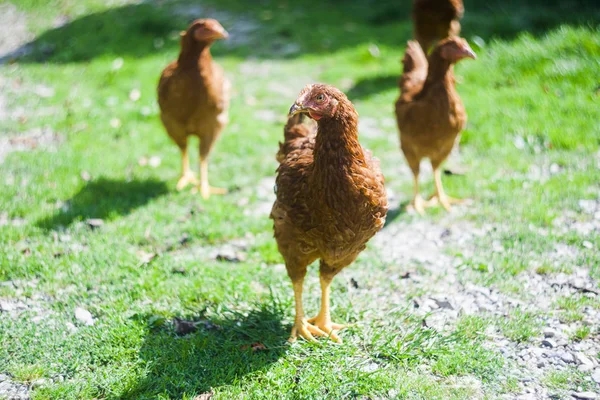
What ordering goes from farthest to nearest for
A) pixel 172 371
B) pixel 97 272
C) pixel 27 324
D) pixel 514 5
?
1. pixel 514 5
2. pixel 97 272
3. pixel 27 324
4. pixel 172 371

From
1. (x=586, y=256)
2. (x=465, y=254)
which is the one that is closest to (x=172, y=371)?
(x=465, y=254)

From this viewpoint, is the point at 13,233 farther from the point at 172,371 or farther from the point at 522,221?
the point at 522,221

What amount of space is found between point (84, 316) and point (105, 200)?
169cm

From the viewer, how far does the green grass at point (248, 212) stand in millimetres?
3176

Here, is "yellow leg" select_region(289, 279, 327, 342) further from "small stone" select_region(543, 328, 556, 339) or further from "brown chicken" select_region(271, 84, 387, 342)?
"small stone" select_region(543, 328, 556, 339)

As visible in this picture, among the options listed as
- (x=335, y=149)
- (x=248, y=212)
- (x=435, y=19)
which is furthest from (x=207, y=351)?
(x=435, y=19)

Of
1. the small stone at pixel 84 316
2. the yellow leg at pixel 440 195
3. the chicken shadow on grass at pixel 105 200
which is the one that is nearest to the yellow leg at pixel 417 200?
the yellow leg at pixel 440 195

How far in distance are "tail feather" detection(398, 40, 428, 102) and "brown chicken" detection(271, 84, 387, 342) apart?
1.91m

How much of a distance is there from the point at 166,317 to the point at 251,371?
76cm

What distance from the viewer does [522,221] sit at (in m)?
4.74

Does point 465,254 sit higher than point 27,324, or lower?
lower

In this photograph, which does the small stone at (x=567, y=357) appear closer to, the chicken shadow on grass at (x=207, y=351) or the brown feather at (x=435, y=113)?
the chicken shadow on grass at (x=207, y=351)

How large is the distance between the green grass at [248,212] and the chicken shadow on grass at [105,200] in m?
0.02

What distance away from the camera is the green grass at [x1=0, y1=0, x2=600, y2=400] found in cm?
318
